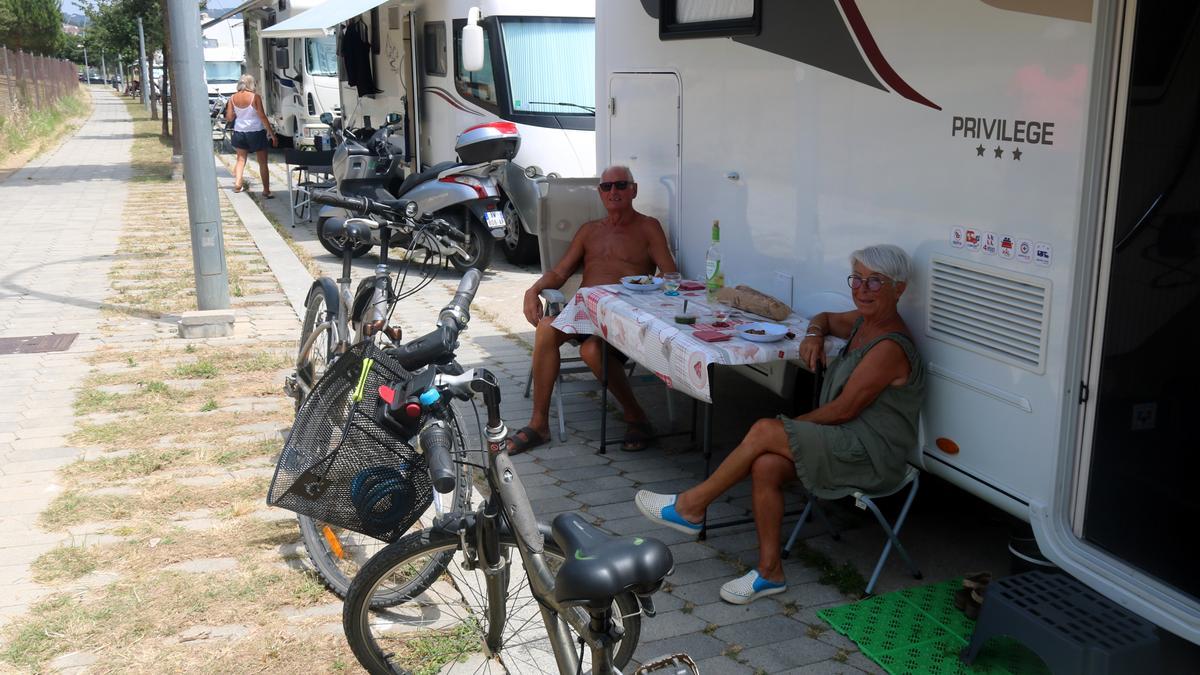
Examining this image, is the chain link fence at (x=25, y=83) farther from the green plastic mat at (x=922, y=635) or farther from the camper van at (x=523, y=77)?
the green plastic mat at (x=922, y=635)

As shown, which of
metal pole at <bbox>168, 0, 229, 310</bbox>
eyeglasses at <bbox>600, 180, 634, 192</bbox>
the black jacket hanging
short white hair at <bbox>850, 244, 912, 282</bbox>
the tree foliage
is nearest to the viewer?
short white hair at <bbox>850, 244, 912, 282</bbox>

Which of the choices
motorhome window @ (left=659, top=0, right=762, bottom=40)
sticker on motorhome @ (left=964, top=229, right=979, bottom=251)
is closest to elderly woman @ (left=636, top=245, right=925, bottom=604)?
sticker on motorhome @ (left=964, top=229, right=979, bottom=251)

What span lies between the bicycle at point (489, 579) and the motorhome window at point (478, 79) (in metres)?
6.98

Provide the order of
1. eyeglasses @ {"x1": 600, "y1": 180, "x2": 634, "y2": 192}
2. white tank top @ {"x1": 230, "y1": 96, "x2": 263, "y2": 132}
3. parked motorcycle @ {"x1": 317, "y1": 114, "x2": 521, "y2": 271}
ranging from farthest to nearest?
white tank top @ {"x1": 230, "y1": 96, "x2": 263, "y2": 132} < parked motorcycle @ {"x1": 317, "y1": 114, "x2": 521, "y2": 271} < eyeglasses @ {"x1": 600, "y1": 180, "x2": 634, "y2": 192}

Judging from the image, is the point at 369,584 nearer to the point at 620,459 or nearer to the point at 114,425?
the point at 620,459

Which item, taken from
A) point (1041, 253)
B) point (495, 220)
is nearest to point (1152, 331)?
point (1041, 253)

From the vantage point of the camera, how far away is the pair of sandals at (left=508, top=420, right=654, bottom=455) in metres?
5.23

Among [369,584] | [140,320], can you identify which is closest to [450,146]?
[140,320]

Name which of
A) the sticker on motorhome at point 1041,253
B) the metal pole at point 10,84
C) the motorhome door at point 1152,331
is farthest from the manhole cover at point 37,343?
the metal pole at point 10,84

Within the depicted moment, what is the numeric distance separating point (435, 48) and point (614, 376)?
6.83m

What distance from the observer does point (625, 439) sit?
5277mm

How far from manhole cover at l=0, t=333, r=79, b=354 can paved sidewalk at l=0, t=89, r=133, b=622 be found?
0.26ft

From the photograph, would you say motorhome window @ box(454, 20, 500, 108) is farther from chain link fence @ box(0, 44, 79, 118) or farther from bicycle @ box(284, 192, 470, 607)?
chain link fence @ box(0, 44, 79, 118)

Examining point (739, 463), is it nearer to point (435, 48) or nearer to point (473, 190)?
point (473, 190)
